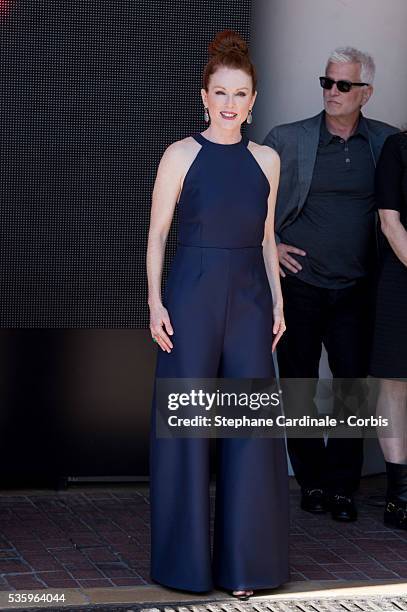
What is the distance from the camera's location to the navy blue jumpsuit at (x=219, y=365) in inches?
195

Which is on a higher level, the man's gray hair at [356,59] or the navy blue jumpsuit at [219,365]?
the man's gray hair at [356,59]

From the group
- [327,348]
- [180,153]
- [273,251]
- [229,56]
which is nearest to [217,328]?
[273,251]

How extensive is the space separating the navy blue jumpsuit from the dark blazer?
1.12 m

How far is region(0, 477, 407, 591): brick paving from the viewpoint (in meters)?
5.26

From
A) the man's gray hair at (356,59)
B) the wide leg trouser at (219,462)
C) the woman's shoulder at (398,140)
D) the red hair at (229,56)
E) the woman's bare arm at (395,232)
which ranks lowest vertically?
the wide leg trouser at (219,462)

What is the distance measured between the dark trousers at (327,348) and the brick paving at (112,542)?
222 millimetres

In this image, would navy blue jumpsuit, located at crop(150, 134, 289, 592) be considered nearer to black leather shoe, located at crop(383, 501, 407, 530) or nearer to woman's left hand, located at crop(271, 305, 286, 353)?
woman's left hand, located at crop(271, 305, 286, 353)

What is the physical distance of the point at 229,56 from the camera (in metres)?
4.95

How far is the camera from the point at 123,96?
20.7 feet

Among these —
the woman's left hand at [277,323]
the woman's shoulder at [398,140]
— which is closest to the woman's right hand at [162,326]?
the woman's left hand at [277,323]

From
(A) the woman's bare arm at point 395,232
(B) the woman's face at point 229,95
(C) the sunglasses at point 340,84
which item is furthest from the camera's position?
(C) the sunglasses at point 340,84

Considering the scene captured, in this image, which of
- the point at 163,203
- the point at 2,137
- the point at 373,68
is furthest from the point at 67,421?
the point at 373,68

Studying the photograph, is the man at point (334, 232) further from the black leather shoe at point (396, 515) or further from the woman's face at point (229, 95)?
the woman's face at point (229, 95)

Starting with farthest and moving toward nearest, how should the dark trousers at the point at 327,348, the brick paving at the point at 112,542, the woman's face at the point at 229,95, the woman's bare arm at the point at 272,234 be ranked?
the dark trousers at the point at 327,348 < the brick paving at the point at 112,542 < the woman's bare arm at the point at 272,234 < the woman's face at the point at 229,95
